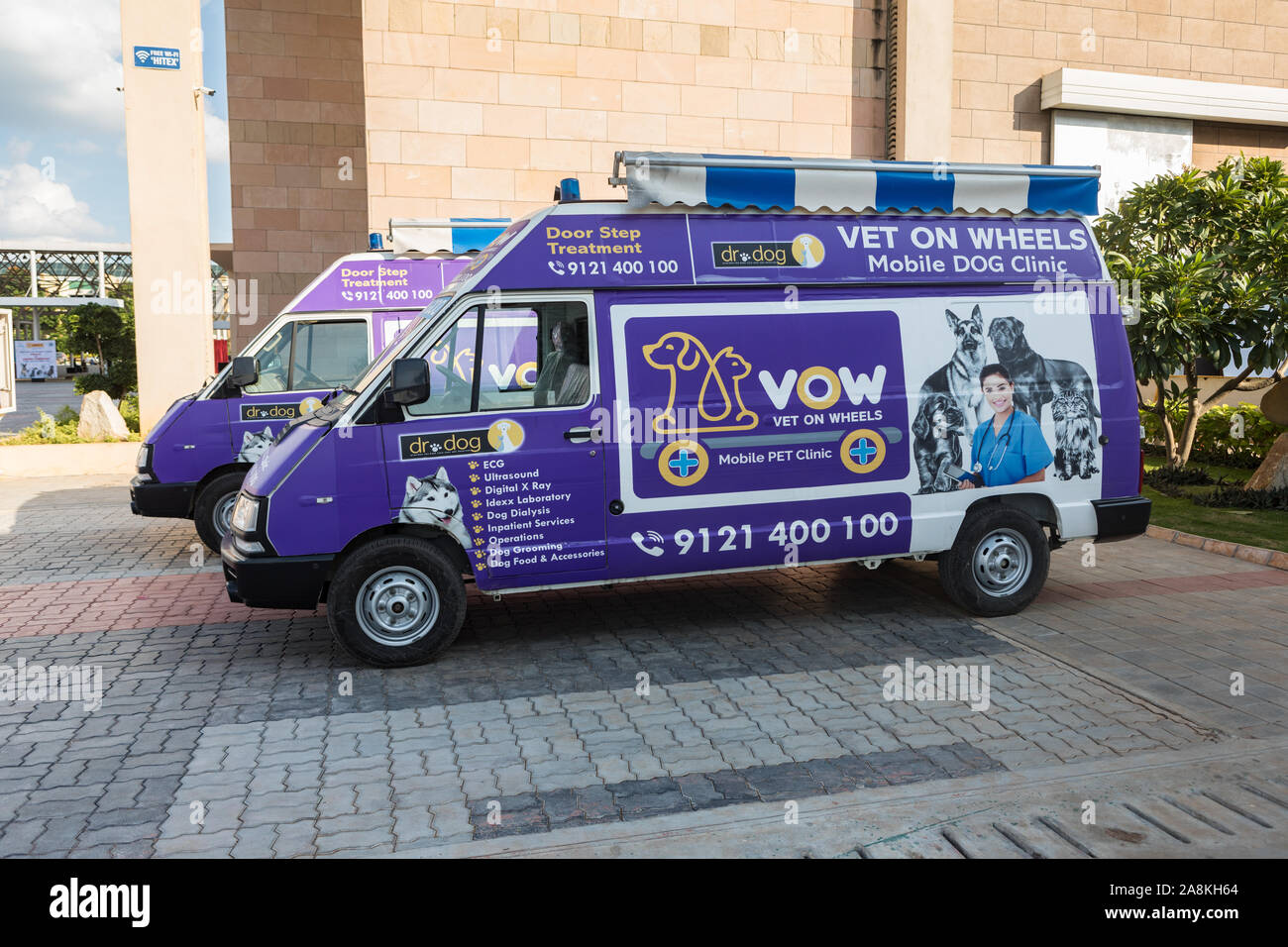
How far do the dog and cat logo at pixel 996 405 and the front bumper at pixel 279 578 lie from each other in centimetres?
397

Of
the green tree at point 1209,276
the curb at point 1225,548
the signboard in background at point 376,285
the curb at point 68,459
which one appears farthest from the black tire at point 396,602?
the curb at point 68,459

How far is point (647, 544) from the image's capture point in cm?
656

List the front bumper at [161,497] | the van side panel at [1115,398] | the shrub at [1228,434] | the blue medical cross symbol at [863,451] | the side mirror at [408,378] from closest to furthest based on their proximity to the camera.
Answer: the side mirror at [408,378] → the blue medical cross symbol at [863,451] → the van side panel at [1115,398] → the front bumper at [161,497] → the shrub at [1228,434]

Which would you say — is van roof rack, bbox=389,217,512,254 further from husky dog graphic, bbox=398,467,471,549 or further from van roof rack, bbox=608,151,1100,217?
husky dog graphic, bbox=398,467,471,549

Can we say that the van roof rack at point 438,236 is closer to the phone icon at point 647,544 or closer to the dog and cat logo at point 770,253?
the dog and cat logo at point 770,253

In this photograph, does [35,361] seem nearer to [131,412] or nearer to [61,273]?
[61,273]

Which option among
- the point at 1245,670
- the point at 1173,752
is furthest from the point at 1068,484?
the point at 1173,752

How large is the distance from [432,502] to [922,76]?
13734 mm

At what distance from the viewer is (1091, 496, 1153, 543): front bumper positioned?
744 cm

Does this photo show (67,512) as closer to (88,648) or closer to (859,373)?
(88,648)

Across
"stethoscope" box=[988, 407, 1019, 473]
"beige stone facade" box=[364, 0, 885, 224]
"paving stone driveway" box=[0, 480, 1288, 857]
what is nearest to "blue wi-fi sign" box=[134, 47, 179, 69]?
"beige stone facade" box=[364, 0, 885, 224]

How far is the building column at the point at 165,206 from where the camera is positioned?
15.7 m

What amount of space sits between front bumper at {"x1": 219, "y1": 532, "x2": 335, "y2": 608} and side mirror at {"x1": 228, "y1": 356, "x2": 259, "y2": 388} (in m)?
3.64
